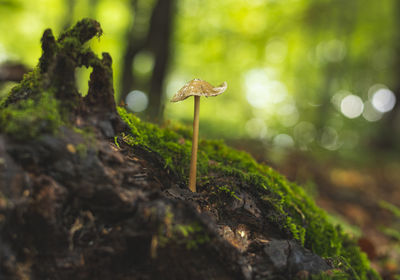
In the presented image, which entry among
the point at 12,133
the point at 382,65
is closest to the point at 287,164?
the point at 12,133

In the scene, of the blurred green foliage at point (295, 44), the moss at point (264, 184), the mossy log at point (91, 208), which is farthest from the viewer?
the blurred green foliage at point (295, 44)

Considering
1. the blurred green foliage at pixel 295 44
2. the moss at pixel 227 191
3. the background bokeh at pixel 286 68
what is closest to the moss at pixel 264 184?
the moss at pixel 227 191

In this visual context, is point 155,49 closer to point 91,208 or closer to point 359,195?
point 359,195

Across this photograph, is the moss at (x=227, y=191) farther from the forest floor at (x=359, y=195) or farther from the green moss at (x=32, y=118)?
the forest floor at (x=359, y=195)

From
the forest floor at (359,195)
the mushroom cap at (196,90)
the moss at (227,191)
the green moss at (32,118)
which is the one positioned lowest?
the forest floor at (359,195)

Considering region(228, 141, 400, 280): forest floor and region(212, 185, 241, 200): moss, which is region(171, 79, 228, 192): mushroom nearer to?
region(212, 185, 241, 200): moss

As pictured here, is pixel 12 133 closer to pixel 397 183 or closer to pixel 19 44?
pixel 397 183
